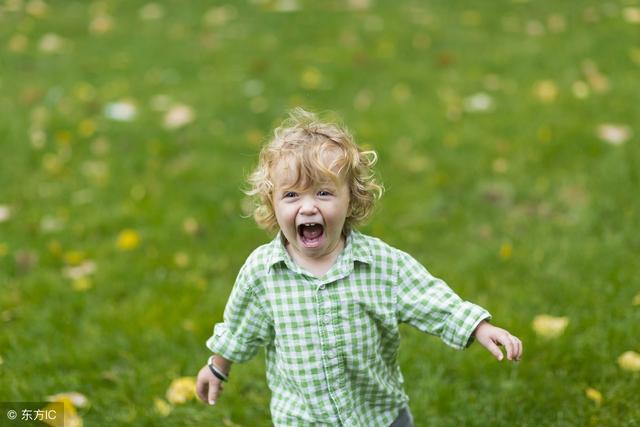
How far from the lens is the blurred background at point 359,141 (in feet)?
8.84

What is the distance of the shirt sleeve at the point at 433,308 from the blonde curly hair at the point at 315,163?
192mm

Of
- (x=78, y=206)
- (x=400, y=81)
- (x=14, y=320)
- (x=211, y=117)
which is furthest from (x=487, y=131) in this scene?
(x=14, y=320)

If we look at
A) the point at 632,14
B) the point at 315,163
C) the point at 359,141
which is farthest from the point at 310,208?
the point at 632,14

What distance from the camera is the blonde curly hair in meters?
1.76

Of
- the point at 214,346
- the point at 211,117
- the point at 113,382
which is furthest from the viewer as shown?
the point at 211,117

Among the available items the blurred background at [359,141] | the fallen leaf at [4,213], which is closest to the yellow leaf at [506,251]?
the blurred background at [359,141]

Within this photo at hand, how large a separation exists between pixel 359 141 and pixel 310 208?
2730 mm

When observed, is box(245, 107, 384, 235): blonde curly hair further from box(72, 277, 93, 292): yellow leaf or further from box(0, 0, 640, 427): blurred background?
box(72, 277, 93, 292): yellow leaf

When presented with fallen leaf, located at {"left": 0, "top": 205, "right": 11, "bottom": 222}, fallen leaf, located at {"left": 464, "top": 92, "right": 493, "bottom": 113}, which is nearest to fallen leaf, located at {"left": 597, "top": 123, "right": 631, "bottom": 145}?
fallen leaf, located at {"left": 464, "top": 92, "right": 493, "bottom": 113}

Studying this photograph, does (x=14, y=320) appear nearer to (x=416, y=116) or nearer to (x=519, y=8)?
(x=416, y=116)

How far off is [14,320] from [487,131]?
9.35ft

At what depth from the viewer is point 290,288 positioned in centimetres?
186

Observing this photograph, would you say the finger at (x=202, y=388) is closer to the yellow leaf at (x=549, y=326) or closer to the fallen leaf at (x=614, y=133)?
the yellow leaf at (x=549, y=326)

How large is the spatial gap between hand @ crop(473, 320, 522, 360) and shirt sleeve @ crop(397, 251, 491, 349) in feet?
0.09
